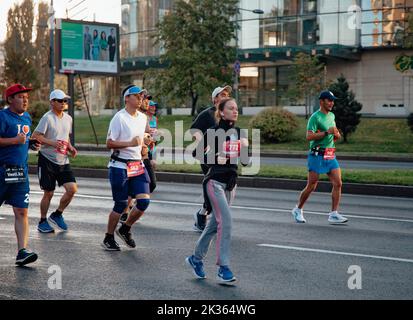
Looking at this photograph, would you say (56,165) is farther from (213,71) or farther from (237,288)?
(213,71)

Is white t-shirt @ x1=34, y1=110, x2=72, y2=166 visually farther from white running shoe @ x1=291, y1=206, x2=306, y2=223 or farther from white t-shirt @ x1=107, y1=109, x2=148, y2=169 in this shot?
white running shoe @ x1=291, y1=206, x2=306, y2=223

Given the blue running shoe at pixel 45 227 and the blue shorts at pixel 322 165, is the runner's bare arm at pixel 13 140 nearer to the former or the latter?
the blue running shoe at pixel 45 227

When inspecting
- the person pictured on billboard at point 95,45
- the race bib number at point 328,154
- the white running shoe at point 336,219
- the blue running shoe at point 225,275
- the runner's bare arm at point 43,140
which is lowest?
the white running shoe at point 336,219

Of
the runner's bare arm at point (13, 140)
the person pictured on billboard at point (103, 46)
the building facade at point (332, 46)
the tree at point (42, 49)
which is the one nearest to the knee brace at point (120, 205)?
the runner's bare arm at point (13, 140)

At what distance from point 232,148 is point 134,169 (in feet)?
5.68

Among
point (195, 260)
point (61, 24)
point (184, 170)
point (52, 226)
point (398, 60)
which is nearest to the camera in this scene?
point (195, 260)

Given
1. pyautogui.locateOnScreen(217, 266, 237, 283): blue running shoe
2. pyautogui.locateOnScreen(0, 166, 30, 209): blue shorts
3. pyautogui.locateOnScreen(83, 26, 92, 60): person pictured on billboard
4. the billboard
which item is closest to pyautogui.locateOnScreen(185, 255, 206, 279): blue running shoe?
pyautogui.locateOnScreen(217, 266, 237, 283): blue running shoe

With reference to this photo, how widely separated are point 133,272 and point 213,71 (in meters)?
35.8

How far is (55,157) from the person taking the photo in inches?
388

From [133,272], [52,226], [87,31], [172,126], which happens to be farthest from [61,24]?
[133,272]

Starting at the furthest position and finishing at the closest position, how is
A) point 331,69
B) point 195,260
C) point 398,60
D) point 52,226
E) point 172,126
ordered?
point 331,69, point 172,126, point 398,60, point 52,226, point 195,260

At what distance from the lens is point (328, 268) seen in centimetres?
729

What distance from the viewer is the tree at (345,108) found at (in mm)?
29766

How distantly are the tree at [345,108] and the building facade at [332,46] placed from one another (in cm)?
1504
